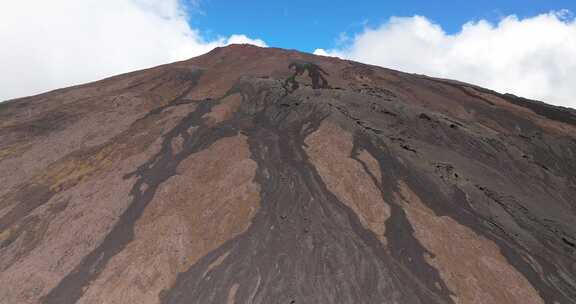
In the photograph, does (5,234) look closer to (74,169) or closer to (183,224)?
(74,169)

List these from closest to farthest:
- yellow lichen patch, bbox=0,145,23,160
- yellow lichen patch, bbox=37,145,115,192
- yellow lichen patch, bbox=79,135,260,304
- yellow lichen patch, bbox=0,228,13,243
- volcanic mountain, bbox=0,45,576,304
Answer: volcanic mountain, bbox=0,45,576,304
yellow lichen patch, bbox=79,135,260,304
yellow lichen patch, bbox=0,228,13,243
yellow lichen patch, bbox=37,145,115,192
yellow lichen patch, bbox=0,145,23,160

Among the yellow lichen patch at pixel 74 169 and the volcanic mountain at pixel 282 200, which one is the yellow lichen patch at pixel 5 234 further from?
the yellow lichen patch at pixel 74 169

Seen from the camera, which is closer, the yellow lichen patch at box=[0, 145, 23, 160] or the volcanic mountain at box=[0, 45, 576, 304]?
the volcanic mountain at box=[0, 45, 576, 304]

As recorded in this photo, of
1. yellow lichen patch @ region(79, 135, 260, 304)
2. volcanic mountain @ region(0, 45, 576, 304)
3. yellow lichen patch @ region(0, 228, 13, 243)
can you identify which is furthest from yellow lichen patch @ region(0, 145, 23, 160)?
yellow lichen patch @ region(79, 135, 260, 304)

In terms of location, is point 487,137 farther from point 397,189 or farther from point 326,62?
point 326,62

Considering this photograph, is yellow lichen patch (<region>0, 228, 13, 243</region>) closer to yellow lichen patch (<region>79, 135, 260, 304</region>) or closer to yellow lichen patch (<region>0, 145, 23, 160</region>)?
yellow lichen patch (<region>79, 135, 260, 304</region>)

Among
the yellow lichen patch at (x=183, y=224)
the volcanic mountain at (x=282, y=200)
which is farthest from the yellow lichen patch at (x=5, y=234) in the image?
the yellow lichen patch at (x=183, y=224)

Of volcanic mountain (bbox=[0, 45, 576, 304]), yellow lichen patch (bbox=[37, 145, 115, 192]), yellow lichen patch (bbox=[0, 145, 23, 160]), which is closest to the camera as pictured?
volcanic mountain (bbox=[0, 45, 576, 304])

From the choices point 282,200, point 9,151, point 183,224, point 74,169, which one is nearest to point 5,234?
point 74,169
